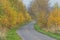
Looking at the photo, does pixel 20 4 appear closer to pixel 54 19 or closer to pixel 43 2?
pixel 43 2

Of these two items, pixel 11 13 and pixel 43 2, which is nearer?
pixel 11 13

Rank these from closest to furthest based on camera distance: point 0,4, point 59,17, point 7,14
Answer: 1. point 0,4
2. point 59,17
3. point 7,14

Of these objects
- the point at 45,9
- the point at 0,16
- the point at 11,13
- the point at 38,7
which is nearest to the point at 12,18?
the point at 11,13

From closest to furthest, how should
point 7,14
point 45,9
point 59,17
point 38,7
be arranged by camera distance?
1. point 59,17
2. point 7,14
3. point 45,9
4. point 38,7

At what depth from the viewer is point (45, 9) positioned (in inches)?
2628

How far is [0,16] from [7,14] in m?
7.53

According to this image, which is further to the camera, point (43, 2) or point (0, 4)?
point (43, 2)

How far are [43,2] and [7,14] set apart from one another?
2656 cm

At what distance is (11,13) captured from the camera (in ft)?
144

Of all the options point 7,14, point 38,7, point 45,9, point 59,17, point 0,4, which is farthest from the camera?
point 38,7

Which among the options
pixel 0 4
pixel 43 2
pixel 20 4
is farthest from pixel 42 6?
pixel 0 4

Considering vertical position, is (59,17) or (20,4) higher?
(20,4)

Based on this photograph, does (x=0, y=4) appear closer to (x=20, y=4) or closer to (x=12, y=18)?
(x=12, y=18)

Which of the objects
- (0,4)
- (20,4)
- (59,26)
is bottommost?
(59,26)
